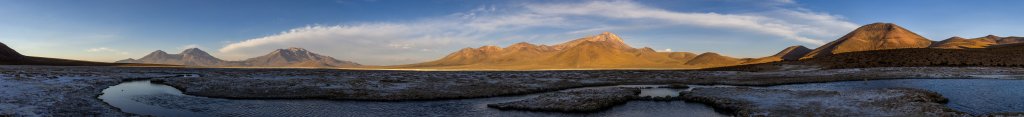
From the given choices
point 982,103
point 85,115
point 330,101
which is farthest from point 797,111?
point 85,115

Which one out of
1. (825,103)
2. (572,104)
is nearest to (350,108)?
(572,104)

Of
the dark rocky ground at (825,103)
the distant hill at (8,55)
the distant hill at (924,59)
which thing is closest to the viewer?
the dark rocky ground at (825,103)

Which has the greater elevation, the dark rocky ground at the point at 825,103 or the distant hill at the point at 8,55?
the distant hill at the point at 8,55

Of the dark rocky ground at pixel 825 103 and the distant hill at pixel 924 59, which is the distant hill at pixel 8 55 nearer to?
the distant hill at pixel 924 59

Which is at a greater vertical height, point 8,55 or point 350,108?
point 8,55

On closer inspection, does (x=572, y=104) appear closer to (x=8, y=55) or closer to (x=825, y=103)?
(x=825, y=103)

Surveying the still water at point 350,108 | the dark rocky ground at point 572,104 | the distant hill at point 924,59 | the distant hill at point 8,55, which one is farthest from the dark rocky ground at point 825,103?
the distant hill at point 8,55

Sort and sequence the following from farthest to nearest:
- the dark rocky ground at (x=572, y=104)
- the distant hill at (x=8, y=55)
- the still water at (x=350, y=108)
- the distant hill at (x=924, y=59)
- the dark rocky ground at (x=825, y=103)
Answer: the distant hill at (x=8, y=55) < the distant hill at (x=924, y=59) < the dark rocky ground at (x=572, y=104) < the still water at (x=350, y=108) < the dark rocky ground at (x=825, y=103)

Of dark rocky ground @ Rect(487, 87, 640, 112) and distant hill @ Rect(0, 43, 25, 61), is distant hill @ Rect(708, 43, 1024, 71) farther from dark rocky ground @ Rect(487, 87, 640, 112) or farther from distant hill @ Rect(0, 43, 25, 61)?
distant hill @ Rect(0, 43, 25, 61)

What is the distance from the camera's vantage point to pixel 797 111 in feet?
82.9

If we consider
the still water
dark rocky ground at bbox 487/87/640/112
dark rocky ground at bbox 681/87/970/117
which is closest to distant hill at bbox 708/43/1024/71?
dark rocky ground at bbox 681/87/970/117

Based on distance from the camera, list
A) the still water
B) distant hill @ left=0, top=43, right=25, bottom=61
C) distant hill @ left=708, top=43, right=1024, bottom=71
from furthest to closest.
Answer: distant hill @ left=0, top=43, right=25, bottom=61
distant hill @ left=708, top=43, right=1024, bottom=71
the still water

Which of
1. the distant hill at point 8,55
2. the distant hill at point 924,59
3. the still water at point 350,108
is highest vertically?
the distant hill at point 8,55

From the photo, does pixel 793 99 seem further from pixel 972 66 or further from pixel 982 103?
pixel 972 66
